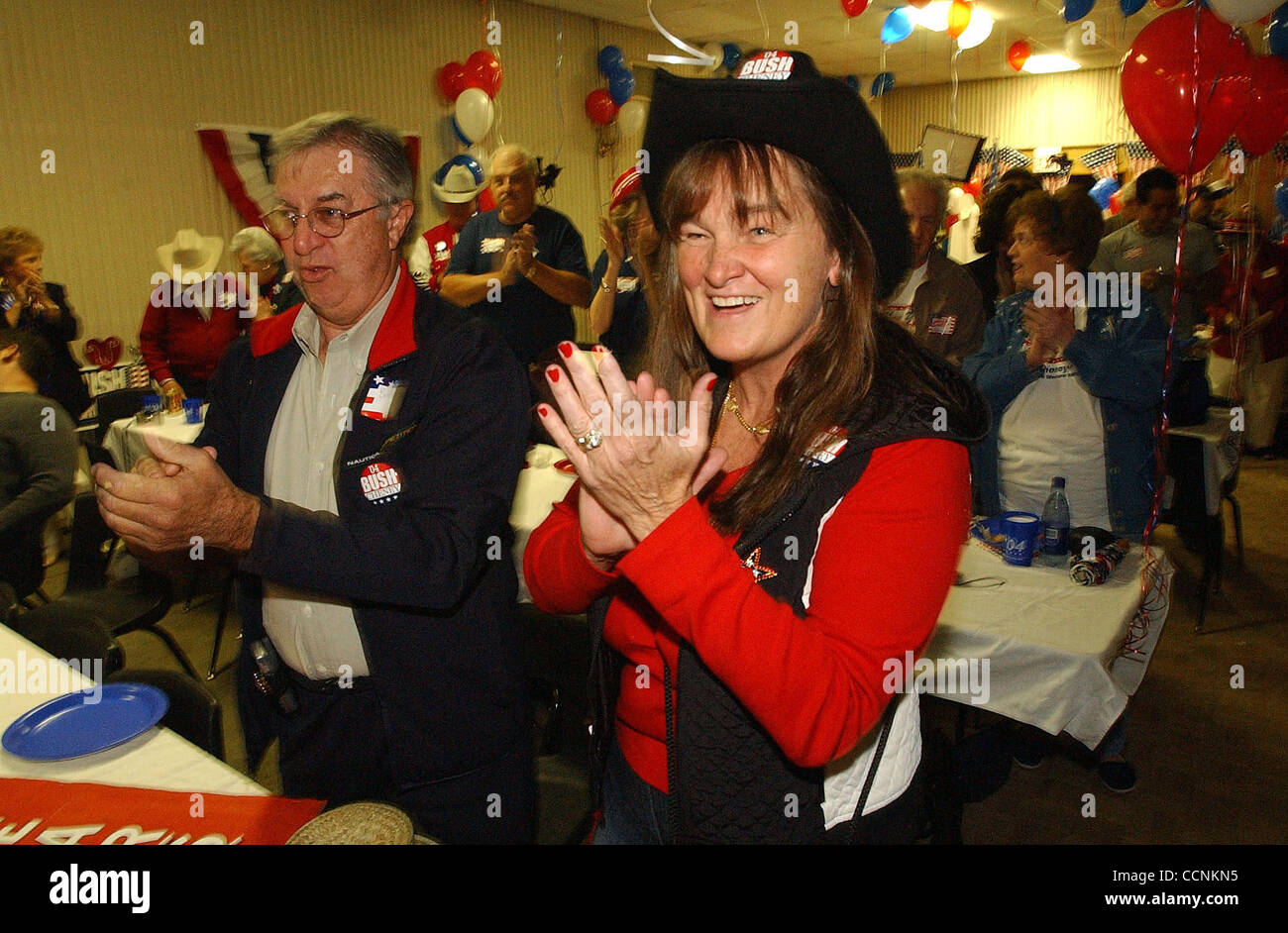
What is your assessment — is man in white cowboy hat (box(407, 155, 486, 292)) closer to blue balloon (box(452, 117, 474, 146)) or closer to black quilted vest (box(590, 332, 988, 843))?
blue balloon (box(452, 117, 474, 146))

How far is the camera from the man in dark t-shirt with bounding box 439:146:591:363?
4.56 metres

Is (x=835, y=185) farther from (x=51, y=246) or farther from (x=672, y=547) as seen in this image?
(x=51, y=246)

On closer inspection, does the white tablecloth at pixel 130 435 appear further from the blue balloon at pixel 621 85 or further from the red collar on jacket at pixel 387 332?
the blue balloon at pixel 621 85

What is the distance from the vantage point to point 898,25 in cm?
787

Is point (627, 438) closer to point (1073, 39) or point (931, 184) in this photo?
point (931, 184)

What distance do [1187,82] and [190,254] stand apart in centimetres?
658

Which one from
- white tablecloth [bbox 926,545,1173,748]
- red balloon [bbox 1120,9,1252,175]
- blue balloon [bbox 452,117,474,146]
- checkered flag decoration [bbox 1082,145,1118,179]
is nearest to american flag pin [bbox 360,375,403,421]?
white tablecloth [bbox 926,545,1173,748]

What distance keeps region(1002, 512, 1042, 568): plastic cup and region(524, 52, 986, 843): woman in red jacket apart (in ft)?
4.49

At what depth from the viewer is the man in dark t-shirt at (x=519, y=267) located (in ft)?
15.0

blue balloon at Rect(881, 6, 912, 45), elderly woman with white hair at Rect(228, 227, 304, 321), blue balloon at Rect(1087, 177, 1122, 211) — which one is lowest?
elderly woman with white hair at Rect(228, 227, 304, 321)

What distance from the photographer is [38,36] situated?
5.77 m

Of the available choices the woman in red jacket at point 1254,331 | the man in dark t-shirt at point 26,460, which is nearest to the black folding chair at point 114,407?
the man in dark t-shirt at point 26,460

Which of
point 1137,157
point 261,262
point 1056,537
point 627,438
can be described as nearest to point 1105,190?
point 1137,157

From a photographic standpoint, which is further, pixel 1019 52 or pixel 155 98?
pixel 1019 52
